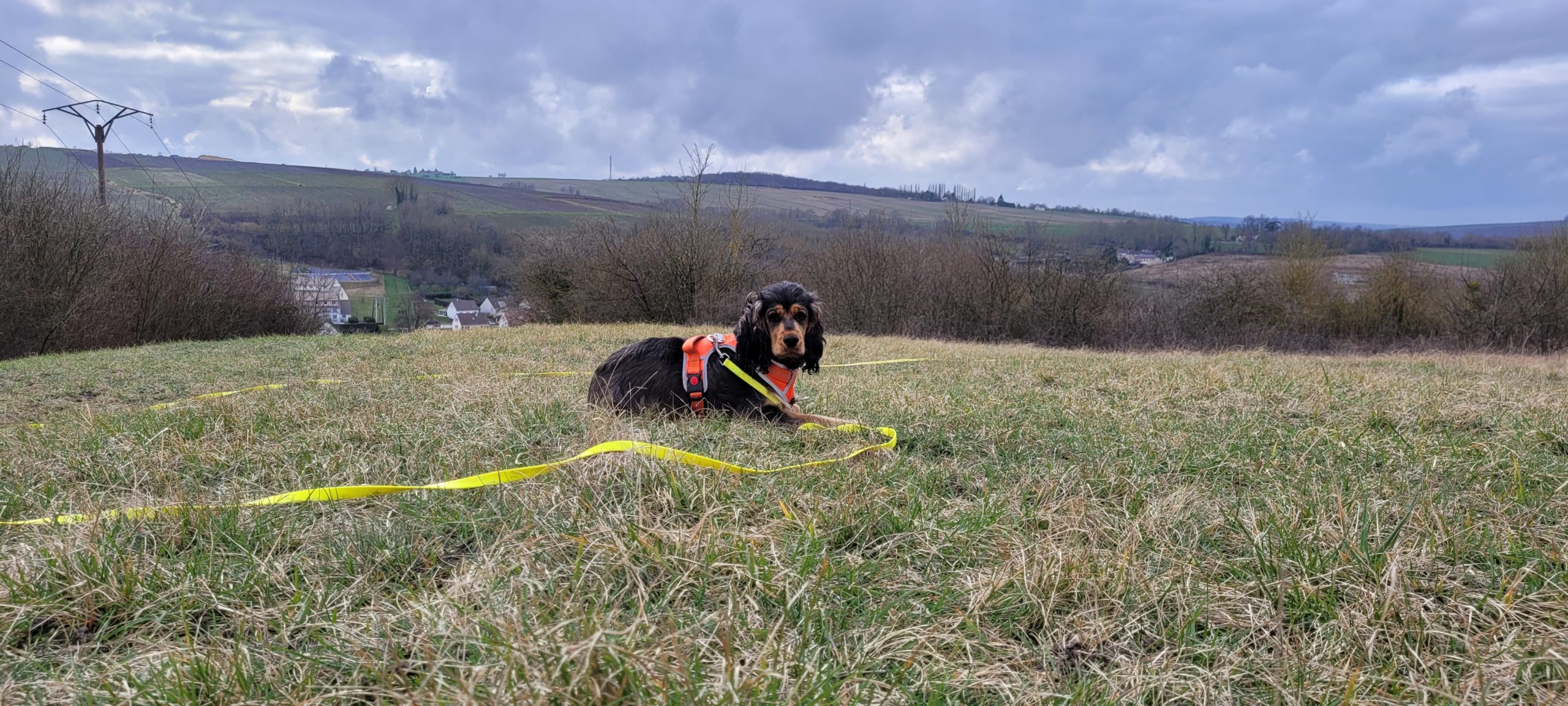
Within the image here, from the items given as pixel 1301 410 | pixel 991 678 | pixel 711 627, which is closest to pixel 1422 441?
pixel 1301 410

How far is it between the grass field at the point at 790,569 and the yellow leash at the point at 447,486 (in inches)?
2.3

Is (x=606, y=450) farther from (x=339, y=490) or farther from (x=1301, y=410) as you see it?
(x=1301, y=410)

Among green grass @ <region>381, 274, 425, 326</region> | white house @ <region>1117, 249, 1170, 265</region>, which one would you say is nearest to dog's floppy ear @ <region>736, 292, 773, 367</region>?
white house @ <region>1117, 249, 1170, 265</region>

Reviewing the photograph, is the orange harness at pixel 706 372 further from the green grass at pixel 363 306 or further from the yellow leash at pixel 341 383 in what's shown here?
the green grass at pixel 363 306

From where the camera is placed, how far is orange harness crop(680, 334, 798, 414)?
189 inches

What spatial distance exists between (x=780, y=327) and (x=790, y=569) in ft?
8.97

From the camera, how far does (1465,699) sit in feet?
5.39

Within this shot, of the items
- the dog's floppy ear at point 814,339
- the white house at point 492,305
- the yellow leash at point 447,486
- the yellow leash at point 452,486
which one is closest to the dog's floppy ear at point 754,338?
the dog's floppy ear at point 814,339

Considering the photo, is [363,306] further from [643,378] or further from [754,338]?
→ [754,338]

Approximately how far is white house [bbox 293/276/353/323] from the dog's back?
30.4m

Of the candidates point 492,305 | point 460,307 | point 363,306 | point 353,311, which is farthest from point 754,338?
point 460,307

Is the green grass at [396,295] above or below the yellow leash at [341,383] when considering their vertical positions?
below

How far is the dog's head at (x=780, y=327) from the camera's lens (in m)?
4.74

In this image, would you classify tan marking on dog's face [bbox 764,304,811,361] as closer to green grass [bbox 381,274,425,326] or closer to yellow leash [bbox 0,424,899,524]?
yellow leash [bbox 0,424,899,524]
